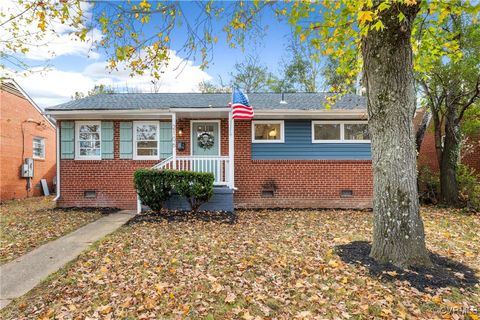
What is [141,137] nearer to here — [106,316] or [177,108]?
[177,108]

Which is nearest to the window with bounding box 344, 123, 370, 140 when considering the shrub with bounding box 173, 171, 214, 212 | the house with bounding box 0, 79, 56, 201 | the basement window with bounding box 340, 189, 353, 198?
the basement window with bounding box 340, 189, 353, 198

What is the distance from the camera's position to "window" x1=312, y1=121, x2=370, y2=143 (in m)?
10.3

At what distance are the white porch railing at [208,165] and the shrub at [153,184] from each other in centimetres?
100

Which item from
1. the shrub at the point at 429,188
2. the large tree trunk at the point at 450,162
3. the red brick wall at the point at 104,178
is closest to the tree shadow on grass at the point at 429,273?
the red brick wall at the point at 104,178

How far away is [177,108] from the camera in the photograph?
30.3 ft

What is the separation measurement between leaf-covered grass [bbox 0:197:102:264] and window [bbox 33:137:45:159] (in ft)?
20.7

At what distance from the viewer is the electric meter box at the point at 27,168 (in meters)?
14.3

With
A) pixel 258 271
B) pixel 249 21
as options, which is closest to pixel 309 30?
pixel 249 21

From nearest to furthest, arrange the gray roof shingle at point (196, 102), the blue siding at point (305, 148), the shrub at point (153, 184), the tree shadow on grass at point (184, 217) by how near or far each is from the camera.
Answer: the tree shadow on grass at point (184, 217) < the shrub at point (153, 184) < the gray roof shingle at point (196, 102) < the blue siding at point (305, 148)

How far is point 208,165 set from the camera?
9.60m

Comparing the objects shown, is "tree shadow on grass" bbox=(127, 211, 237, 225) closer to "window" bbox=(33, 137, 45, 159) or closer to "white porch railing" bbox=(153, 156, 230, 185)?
"white porch railing" bbox=(153, 156, 230, 185)

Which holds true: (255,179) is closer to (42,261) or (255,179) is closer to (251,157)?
(251,157)

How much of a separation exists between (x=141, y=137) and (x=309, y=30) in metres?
7.12

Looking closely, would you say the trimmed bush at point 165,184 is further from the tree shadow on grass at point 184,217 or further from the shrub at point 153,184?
Result: the tree shadow on grass at point 184,217
